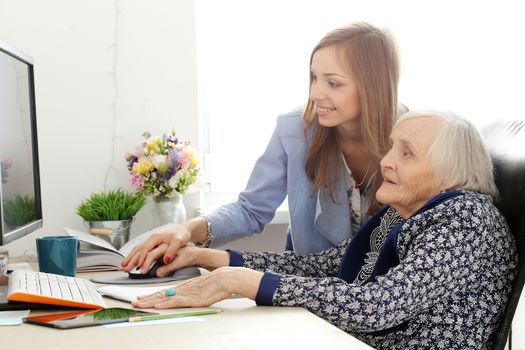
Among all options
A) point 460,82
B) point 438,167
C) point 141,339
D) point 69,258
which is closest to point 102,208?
point 69,258

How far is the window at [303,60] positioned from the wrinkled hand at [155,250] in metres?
1.12

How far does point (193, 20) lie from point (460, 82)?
1094mm

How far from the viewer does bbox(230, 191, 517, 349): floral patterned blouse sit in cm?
137

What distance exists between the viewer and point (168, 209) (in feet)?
8.27

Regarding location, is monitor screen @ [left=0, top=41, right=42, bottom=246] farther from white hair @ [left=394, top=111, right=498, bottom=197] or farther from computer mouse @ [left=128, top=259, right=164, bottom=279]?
white hair @ [left=394, top=111, right=498, bottom=197]

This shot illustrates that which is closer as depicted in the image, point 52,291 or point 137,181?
point 52,291

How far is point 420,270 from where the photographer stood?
1.39 metres

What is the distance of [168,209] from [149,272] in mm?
766

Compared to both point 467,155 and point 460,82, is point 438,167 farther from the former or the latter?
point 460,82

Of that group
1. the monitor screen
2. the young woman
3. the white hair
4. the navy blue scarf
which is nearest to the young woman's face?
the young woman

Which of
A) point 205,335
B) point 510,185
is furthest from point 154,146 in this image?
point 205,335

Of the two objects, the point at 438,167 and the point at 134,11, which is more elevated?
the point at 134,11

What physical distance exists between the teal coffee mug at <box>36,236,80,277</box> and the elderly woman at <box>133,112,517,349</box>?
14.1 inches

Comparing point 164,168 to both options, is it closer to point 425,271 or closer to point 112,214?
point 112,214
